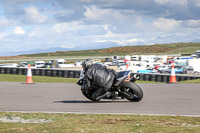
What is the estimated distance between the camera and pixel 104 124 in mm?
6680

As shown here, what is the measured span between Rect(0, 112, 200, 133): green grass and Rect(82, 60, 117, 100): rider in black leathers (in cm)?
229

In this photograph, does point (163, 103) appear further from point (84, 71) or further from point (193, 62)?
point (193, 62)

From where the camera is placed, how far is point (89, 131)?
19.4 ft

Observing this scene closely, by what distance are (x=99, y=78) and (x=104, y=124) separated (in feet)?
11.9

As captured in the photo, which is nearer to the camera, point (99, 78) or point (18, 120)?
point (18, 120)

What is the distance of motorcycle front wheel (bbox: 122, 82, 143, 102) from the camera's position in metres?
10.2

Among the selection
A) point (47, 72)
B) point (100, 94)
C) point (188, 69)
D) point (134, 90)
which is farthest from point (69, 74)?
point (188, 69)

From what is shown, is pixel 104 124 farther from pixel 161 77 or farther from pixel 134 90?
pixel 161 77

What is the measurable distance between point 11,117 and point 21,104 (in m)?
2.67

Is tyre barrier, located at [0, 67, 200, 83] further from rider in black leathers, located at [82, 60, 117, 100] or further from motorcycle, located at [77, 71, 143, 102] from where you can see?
rider in black leathers, located at [82, 60, 117, 100]

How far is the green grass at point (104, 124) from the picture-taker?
5.99m

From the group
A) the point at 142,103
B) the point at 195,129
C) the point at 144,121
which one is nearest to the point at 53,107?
the point at 142,103

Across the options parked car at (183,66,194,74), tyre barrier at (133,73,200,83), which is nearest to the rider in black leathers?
tyre barrier at (133,73,200,83)

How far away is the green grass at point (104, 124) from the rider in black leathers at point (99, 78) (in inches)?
90.1
